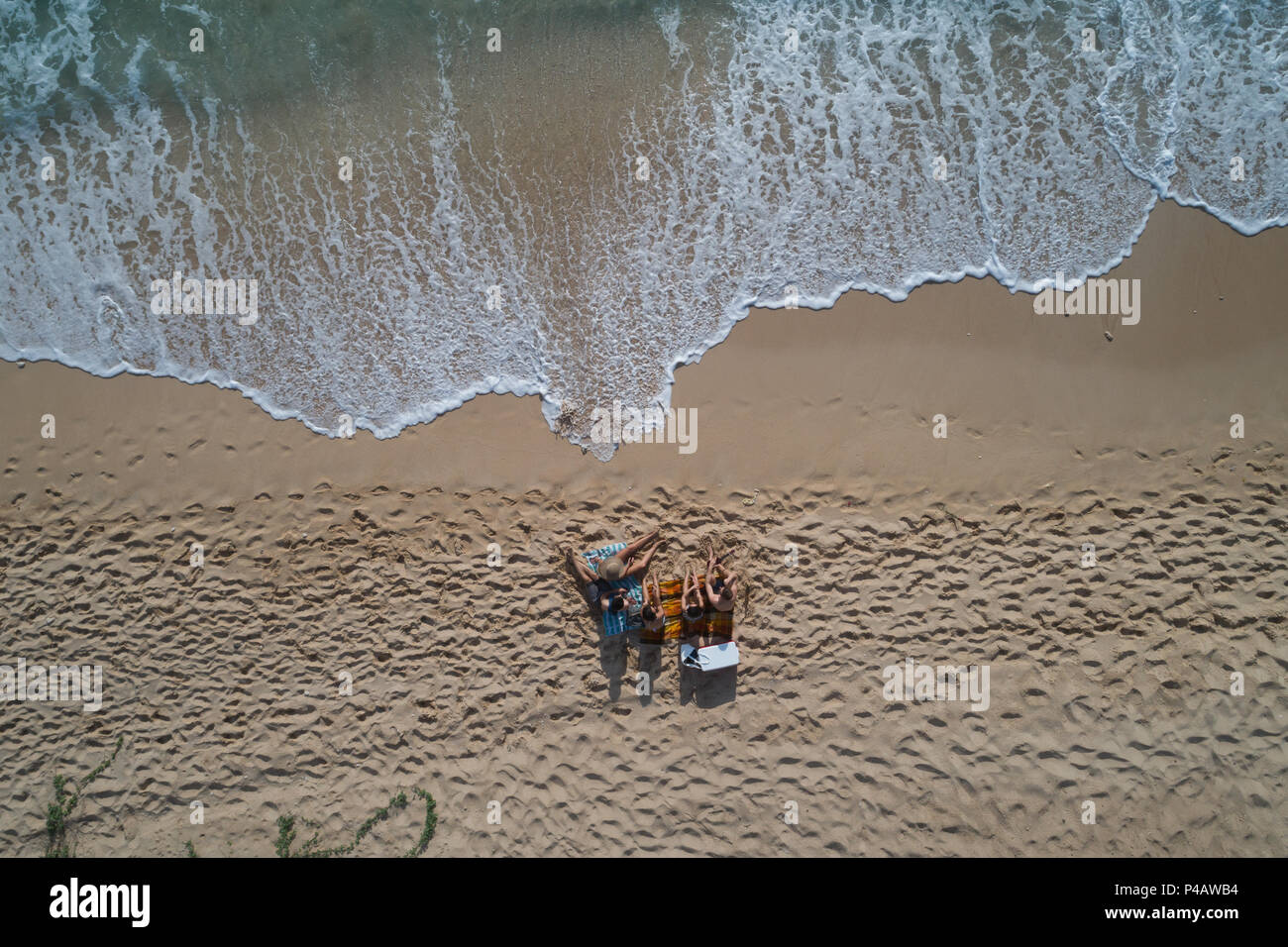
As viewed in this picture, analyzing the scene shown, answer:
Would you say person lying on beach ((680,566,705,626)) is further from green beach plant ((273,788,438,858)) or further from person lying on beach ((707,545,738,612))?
green beach plant ((273,788,438,858))

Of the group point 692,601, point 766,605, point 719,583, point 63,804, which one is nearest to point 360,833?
point 63,804

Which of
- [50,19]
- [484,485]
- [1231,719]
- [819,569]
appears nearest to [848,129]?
[819,569]

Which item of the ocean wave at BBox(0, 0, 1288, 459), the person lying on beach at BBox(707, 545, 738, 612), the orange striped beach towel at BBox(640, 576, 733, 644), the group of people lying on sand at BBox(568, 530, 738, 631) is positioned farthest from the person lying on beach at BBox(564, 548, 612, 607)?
the ocean wave at BBox(0, 0, 1288, 459)

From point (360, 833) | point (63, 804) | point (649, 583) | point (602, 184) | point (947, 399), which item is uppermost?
point (602, 184)

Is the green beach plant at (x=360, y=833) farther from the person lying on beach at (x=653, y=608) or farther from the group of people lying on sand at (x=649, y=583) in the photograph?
the person lying on beach at (x=653, y=608)

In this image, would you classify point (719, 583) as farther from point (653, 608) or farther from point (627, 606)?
point (627, 606)

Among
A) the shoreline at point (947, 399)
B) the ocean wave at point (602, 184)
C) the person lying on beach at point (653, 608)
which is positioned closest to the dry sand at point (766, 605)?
the shoreline at point (947, 399)
